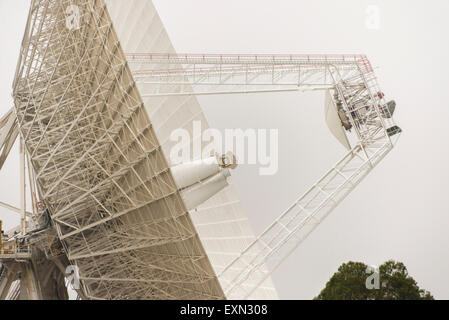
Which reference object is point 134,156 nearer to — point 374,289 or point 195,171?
point 195,171

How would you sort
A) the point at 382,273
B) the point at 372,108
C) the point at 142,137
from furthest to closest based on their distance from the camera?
the point at 382,273
the point at 372,108
the point at 142,137

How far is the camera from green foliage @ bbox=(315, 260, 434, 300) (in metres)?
30.1

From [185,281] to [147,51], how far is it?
34.2 ft

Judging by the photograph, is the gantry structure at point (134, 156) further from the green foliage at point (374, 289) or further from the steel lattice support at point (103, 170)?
the green foliage at point (374, 289)

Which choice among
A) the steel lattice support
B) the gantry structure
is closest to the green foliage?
the gantry structure

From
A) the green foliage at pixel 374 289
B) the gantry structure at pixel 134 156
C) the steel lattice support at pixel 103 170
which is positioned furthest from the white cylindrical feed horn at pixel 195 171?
the green foliage at pixel 374 289

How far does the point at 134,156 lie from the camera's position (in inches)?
763

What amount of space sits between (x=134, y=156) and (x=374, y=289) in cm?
1854

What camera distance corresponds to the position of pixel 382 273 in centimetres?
3142

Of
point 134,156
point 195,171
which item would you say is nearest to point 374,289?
point 195,171
